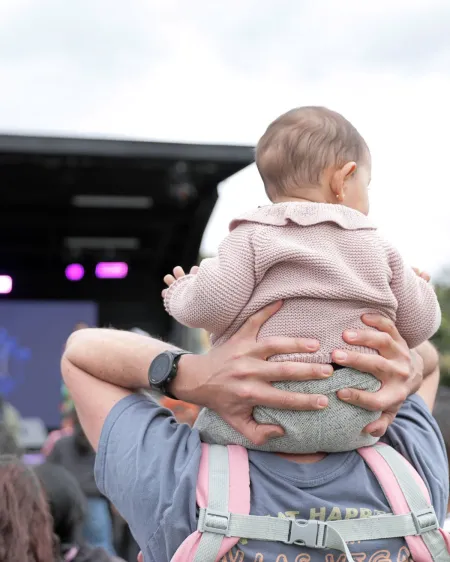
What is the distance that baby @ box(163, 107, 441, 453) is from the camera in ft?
4.50

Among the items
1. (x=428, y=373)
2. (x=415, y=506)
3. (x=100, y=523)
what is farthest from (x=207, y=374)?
(x=100, y=523)

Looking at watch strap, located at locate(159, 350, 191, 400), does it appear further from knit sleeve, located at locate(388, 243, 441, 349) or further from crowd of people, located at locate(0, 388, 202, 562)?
crowd of people, located at locate(0, 388, 202, 562)

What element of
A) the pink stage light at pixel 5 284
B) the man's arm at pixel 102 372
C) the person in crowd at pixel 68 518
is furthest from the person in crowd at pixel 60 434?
the man's arm at pixel 102 372

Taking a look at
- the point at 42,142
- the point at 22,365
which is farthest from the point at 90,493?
the point at 22,365

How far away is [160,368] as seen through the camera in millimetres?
1507

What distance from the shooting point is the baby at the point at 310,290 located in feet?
4.50

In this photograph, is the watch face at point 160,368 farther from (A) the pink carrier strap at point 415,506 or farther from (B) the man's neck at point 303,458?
(A) the pink carrier strap at point 415,506

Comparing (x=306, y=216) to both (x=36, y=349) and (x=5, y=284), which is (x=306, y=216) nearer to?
→ (x=36, y=349)

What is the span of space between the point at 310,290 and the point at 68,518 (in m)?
1.96

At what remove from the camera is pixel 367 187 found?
1.57 meters

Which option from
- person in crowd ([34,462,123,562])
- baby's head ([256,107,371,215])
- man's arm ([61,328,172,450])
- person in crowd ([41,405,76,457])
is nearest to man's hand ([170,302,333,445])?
man's arm ([61,328,172,450])

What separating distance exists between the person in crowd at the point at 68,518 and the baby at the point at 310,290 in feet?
4.64

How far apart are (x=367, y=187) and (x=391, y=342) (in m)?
0.32

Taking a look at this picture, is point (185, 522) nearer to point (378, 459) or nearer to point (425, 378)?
point (378, 459)
